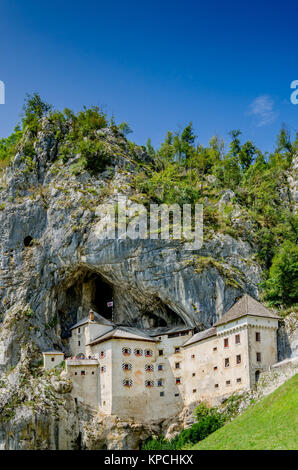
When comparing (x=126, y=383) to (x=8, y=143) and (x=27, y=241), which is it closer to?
(x=27, y=241)

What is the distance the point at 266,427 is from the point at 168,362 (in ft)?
74.5

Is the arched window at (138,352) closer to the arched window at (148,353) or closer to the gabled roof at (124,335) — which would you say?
Result: the arched window at (148,353)

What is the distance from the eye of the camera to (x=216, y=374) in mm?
60562

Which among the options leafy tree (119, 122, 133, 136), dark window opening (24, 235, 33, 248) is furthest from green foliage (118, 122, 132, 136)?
dark window opening (24, 235, 33, 248)

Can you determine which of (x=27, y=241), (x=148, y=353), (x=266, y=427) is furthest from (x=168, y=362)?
(x=27, y=241)

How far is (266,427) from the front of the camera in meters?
44.7

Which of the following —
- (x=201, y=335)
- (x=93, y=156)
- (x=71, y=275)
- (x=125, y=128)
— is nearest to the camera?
(x=201, y=335)

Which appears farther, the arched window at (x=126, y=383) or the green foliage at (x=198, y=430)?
the arched window at (x=126, y=383)

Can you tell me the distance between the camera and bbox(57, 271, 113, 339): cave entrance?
2958 inches

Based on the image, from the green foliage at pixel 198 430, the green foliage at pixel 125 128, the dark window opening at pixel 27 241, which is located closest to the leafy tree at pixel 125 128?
the green foliage at pixel 125 128

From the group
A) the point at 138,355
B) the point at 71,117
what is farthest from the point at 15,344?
the point at 71,117

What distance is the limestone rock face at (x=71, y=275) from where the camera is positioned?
64750 mm

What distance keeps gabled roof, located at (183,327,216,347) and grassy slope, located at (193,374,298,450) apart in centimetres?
1087

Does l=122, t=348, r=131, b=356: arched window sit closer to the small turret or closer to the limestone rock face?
the small turret
